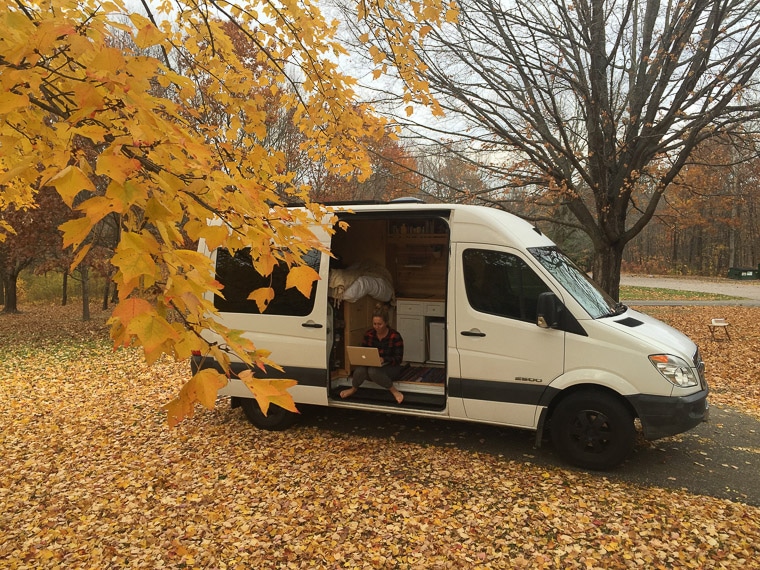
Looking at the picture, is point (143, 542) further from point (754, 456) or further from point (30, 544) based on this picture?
point (754, 456)

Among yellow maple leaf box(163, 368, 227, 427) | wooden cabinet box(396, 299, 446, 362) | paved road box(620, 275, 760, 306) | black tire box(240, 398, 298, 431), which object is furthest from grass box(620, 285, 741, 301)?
yellow maple leaf box(163, 368, 227, 427)

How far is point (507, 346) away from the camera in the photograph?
4.68 meters

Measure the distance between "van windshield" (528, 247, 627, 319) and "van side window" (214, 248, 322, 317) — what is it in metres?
2.37

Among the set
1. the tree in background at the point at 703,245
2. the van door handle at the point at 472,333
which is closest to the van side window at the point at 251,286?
the van door handle at the point at 472,333

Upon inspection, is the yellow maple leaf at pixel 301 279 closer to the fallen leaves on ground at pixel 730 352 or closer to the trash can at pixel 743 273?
the fallen leaves on ground at pixel 730 352

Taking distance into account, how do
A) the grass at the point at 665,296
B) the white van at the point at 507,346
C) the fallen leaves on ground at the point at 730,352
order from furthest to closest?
the grass at the point at 665,296 → the fallen leaves on ground at the point at 730,352 → the white van at the point at 507,346

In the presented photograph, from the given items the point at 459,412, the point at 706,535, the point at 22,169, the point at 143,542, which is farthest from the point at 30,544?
the point at 706,535

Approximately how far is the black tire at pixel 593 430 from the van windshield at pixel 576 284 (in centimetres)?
77

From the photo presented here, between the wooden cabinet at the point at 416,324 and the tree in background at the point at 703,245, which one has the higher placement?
the tree in background at the point at 703,245

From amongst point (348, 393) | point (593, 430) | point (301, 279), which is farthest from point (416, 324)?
point (301, 279)

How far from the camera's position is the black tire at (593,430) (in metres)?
4.34

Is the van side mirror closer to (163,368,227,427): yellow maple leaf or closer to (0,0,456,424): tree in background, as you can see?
(0,0,456,424): tree in background

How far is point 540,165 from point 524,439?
6394 mm

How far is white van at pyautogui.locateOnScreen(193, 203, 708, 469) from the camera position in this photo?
432cm
